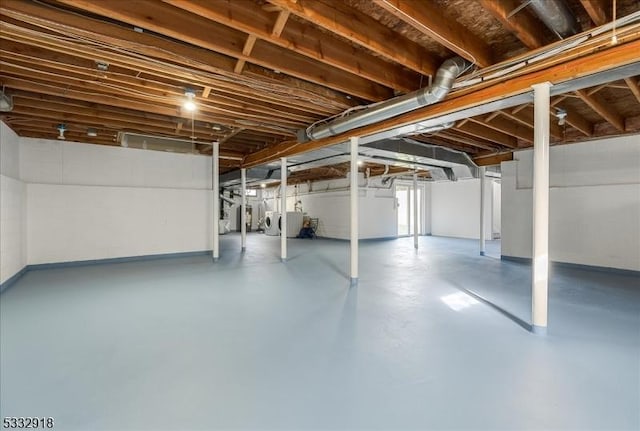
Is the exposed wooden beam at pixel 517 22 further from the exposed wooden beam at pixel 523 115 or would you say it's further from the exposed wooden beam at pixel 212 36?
the exposed wooden beam at pixel 523 115

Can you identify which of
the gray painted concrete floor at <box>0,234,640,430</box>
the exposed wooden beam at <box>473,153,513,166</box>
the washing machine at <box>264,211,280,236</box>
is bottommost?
the gray painted concrete floor at <box>0,234,640,430</box>

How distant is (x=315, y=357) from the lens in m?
2.23

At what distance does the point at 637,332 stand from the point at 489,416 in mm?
2139

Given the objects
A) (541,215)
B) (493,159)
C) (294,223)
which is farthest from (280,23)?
(294,223)

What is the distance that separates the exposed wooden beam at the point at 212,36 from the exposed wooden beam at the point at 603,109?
2.58 meters

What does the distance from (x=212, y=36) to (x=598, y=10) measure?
9.55 feet

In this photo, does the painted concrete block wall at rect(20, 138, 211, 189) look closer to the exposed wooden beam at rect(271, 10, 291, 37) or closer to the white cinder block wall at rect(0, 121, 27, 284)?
the white cinder block wall at rect(0, 121, 27, 284)

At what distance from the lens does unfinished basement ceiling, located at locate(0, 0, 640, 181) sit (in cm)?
221

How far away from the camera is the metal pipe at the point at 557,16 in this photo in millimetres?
2034

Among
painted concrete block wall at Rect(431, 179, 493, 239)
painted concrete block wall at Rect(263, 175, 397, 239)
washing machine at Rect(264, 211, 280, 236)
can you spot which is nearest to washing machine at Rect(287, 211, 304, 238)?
washing machine at Rect(264, 211, 280, 236)

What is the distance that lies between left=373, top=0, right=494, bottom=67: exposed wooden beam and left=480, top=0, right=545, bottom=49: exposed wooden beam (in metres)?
0.30

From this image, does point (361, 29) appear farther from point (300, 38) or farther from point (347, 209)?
point (347, 209)

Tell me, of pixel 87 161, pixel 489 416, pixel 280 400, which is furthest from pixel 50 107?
pixel 489 416

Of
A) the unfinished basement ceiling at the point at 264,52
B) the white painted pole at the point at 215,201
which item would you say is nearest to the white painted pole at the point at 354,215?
the unfinished basement ceiling at the point at 264,52
